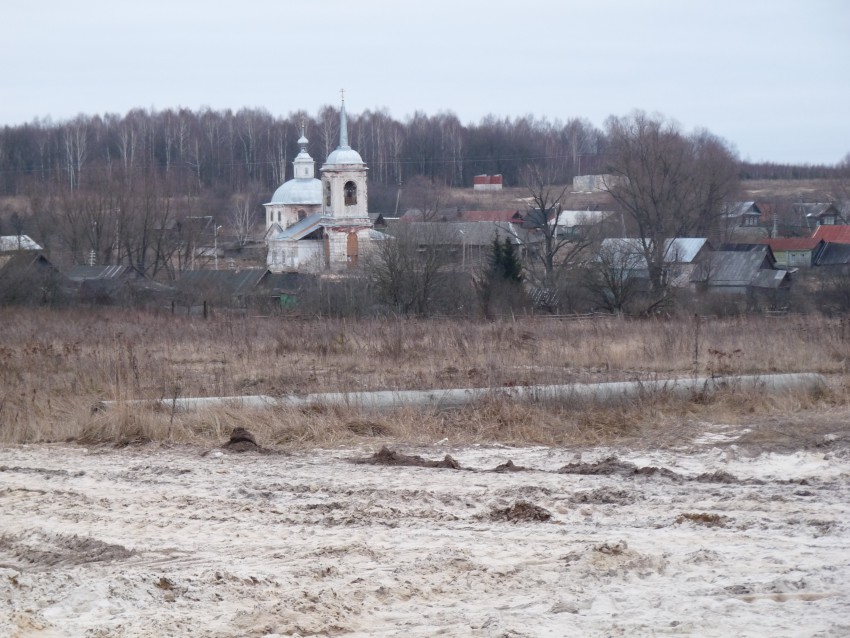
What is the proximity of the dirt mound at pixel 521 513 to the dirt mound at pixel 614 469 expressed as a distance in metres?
1.45

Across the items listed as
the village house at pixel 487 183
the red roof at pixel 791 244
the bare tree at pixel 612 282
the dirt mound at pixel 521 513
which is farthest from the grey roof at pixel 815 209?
the dirt mound at pixel 521 513

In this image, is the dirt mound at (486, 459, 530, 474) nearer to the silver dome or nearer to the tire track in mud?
the tire track in mud

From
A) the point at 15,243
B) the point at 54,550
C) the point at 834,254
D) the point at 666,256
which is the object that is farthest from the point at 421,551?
the point at 834,254

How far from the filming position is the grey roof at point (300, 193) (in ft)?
221

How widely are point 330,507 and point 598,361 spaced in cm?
949

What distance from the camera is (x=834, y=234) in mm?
66375

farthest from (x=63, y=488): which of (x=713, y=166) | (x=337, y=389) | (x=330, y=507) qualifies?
(x=713, y=166)

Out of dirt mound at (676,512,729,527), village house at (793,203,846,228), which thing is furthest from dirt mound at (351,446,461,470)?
village house at (793,203,846,228)

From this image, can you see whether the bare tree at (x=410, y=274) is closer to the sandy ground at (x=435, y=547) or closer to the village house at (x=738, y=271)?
the village house at (x=738, y=271)

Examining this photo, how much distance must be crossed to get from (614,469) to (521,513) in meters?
1.78

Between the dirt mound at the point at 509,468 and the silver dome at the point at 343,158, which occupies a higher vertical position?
the silver dome at the point at 343,158

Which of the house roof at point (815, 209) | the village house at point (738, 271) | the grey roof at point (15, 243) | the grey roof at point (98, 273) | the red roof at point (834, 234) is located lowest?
the village house at point (738, 271)

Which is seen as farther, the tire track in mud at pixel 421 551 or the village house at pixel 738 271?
the village house at pixel 738 271

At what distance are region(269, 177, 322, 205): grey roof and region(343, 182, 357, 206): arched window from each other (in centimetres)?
945
